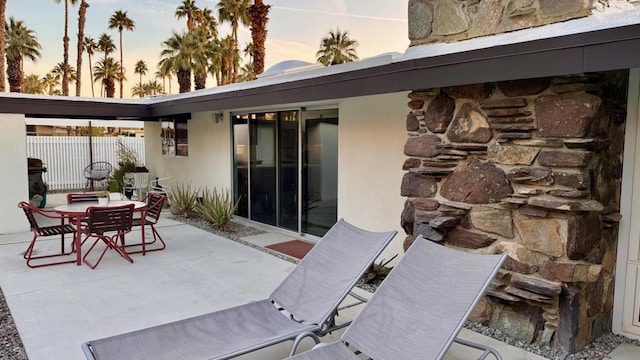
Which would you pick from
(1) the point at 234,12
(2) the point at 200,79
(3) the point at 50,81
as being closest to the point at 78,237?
(2) the point at 200,79

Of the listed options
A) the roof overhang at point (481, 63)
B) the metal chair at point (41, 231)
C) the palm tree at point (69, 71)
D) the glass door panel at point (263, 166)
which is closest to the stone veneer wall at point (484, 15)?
the roof overhang at point (481, 63)

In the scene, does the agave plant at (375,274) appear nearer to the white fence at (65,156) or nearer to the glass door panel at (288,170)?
the glass door panel at (288,170)

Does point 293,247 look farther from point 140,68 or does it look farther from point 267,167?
point 140,68

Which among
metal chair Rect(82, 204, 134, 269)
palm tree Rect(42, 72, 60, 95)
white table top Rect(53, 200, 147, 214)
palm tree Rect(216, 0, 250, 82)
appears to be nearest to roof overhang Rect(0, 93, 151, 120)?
white table top Rect(53, 200, 147, 214)

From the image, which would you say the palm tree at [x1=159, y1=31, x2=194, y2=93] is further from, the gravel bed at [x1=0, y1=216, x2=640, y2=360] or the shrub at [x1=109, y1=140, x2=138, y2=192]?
the gravel bed at [x1=0, y1=216, x2=640, y2=360]

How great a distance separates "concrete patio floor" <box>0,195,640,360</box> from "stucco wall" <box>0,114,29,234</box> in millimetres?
1209

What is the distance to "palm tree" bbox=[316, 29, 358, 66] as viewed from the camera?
80.3 ft

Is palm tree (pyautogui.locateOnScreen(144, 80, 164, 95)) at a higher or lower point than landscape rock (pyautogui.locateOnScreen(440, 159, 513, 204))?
higher

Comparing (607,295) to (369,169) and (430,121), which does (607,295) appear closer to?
(430,121)

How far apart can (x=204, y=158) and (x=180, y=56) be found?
513 inches

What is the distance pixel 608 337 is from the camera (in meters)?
A: 4.07

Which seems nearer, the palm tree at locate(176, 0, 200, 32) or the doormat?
the doormat

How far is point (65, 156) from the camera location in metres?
15.9

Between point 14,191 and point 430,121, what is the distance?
8.23m
